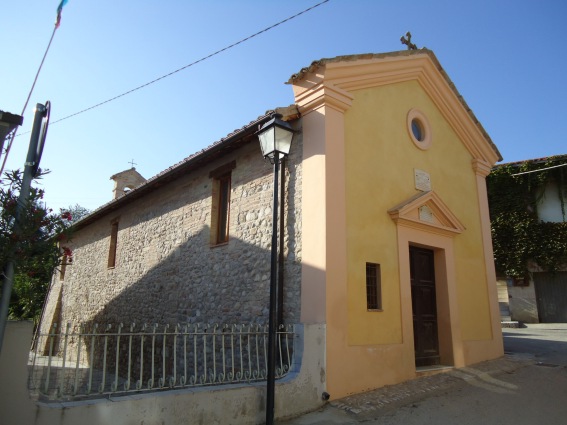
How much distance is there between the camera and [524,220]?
1691 cm

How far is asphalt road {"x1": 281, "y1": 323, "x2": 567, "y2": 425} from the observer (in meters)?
4.98

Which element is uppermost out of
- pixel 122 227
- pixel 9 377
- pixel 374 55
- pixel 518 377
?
pixel 374 55

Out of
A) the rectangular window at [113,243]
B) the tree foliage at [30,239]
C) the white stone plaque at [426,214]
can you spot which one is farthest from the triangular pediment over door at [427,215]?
the rectangular window at [113,243]

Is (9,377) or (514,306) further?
(514,306)

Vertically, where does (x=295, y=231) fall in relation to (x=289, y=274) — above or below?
above

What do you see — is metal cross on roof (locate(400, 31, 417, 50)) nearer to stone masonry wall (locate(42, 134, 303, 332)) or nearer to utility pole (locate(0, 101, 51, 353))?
stone masonry wall (locate(42, 134, 303, 332))

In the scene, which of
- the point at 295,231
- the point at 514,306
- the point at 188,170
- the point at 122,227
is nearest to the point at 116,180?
the point at 122,227

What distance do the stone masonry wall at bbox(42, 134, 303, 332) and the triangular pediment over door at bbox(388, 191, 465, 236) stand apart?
75.6 inches

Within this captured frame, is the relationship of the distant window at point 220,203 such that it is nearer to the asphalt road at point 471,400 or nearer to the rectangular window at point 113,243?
the asphalt road at point 471,400

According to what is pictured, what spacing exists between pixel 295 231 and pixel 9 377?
4003 mm

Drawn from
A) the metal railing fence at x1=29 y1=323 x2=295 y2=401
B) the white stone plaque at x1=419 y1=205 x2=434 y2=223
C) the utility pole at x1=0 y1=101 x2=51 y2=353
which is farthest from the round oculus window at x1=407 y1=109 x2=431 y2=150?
the utility pole at x1=0 y1=101 x2=51 y2=353

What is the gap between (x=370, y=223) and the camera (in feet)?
22.0

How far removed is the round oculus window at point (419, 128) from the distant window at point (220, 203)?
358 centimetres

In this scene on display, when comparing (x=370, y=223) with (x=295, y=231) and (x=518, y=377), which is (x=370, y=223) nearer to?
(x=295, y=231)
